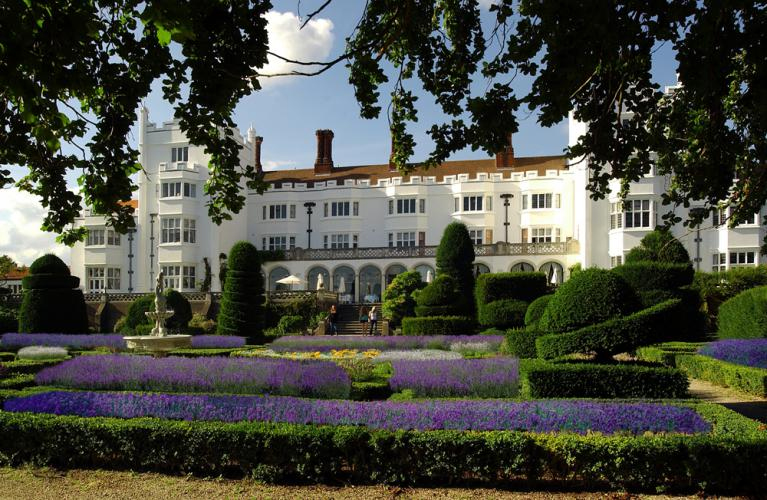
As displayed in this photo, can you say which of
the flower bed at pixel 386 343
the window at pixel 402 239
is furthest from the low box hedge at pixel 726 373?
the window at pixel 402 239

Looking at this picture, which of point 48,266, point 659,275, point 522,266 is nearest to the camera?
point 659,275

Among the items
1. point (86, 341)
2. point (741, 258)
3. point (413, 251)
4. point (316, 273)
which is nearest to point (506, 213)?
point (413, 251)

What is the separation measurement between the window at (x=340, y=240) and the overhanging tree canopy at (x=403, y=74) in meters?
38.0

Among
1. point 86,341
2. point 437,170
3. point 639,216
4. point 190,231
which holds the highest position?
point 437,170

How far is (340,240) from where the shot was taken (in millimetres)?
46719

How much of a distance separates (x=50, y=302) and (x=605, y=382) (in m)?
24.1

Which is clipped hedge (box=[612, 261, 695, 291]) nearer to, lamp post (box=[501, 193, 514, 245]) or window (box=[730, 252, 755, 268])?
window (box=[730, 252, 755, 268])

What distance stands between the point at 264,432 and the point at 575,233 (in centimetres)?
3643

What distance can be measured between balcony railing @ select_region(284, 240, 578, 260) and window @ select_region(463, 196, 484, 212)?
3.29m

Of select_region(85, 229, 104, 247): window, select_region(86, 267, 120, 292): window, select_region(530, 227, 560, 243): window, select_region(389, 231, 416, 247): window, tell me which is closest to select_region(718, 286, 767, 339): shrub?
select_region(530, 227, 560, 243): window

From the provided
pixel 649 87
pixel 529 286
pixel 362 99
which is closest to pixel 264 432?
pixel 362 99

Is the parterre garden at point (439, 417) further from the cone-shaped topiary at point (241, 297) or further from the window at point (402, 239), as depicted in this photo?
the window at point (402, 239)

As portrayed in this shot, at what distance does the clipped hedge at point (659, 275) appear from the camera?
22531mm

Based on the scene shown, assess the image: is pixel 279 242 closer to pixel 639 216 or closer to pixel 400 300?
pixel 400 300
